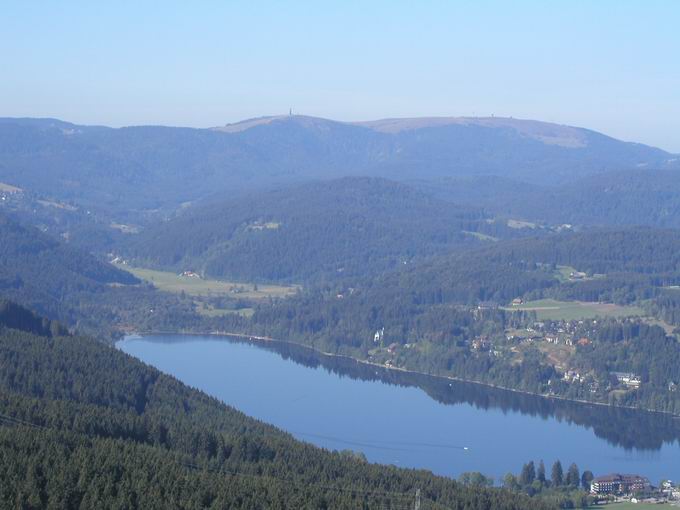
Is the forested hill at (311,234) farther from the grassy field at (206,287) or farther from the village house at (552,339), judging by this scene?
the village house at (552,339)

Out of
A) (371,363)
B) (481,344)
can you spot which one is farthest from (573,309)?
(371,363)

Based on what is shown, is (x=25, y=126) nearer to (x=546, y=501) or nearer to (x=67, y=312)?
(x=67, y=312)

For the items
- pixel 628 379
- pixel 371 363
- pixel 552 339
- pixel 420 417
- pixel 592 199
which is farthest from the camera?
pixel 592 199

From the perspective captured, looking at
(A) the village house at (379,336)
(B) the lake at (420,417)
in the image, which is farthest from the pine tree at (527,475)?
(A) the village house at (379,336)

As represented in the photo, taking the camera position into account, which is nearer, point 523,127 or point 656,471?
point 656,471

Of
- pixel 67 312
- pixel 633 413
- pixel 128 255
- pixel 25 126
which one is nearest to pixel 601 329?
pixel 633 413

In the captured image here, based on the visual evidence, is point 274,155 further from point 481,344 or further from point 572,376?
point 572,376

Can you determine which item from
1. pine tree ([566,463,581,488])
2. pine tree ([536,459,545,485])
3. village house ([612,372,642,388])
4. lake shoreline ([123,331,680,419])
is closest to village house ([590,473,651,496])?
pine tree ([566,463,581,488])
